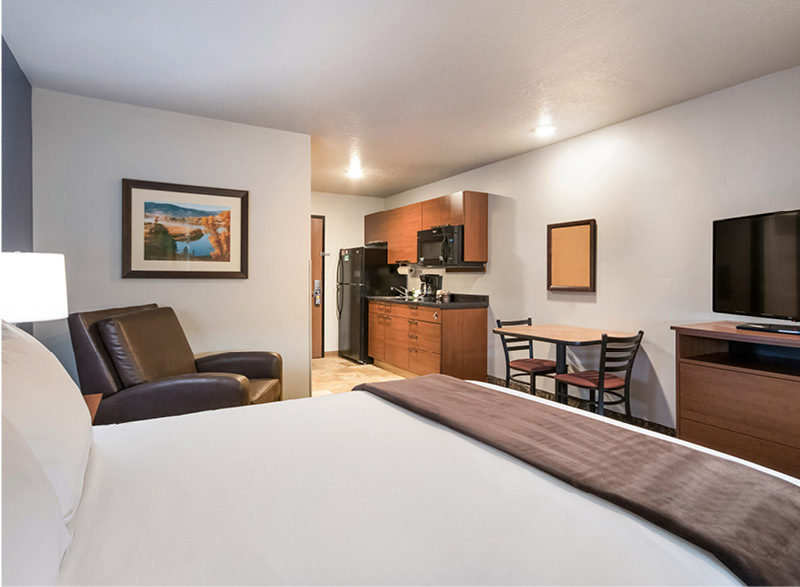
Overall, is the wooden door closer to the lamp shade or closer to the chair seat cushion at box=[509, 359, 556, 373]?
the chair seat cushion at box=[509, 359, 556, 373]

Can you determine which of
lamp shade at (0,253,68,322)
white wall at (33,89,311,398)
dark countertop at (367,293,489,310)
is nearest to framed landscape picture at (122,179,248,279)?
white wall at (33,89,311,398)

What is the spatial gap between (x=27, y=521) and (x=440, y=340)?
428cm

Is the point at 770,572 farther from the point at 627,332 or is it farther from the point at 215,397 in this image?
the point at 627,332

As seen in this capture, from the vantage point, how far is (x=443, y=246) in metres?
5.14

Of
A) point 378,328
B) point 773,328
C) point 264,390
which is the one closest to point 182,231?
point 264,390

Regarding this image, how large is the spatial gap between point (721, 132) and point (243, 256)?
3830mm

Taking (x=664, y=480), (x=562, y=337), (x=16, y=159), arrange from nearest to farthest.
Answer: (x=664, y=480), (x=16, y=159), (x=562, y=337)

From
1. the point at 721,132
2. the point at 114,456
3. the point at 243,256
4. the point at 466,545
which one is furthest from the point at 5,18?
the point at 721,132

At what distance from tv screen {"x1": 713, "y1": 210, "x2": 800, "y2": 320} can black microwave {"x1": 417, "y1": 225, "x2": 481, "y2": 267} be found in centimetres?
253

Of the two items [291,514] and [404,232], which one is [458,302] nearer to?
[404,232]

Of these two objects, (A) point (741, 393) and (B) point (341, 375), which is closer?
(A) point (741, 393)

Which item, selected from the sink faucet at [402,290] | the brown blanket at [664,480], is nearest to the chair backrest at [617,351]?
the brown blanket at [664,480]

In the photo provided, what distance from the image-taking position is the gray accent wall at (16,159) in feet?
8.41

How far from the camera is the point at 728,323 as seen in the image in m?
2.91
